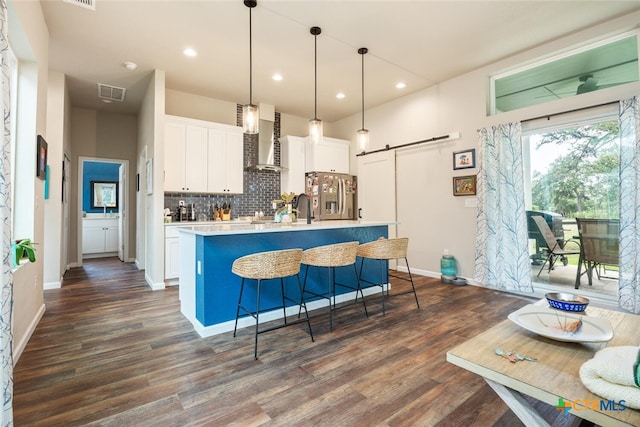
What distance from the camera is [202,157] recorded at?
4922 mm

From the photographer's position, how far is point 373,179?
5.82 meters

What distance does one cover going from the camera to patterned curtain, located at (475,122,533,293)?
3.89 m

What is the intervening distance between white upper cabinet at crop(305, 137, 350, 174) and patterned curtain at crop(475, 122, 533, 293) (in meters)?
2.67

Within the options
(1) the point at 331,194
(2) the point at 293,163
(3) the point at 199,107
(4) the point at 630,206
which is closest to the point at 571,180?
(4) the point at 630,206

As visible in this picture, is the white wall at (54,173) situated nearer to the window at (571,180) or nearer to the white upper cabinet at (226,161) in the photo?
the white upper cabinet at (226,161)

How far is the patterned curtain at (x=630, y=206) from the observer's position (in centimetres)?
303

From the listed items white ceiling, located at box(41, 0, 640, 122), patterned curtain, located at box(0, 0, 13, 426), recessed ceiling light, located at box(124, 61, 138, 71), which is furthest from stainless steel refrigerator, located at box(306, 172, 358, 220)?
patterned curtain, located at box(0, 0, 13, 426)

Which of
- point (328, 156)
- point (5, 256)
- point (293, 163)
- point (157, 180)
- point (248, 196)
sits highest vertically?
point (328, 156)

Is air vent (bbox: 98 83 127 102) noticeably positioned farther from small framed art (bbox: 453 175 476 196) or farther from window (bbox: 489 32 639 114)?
window (bbox: 489 32 639 114)

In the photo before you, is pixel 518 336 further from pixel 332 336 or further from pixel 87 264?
pixel 87 264

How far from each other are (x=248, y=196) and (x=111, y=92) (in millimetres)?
2799

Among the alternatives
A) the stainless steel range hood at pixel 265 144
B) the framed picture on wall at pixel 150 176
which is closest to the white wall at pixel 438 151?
the stainless steel range hood at pixel 265 144

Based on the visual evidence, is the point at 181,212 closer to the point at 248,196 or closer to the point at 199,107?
the point at 248,196

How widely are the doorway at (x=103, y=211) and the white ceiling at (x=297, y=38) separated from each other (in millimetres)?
2342
